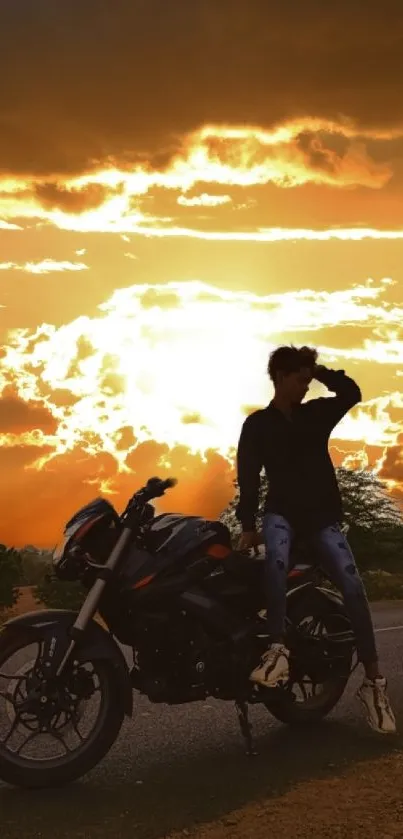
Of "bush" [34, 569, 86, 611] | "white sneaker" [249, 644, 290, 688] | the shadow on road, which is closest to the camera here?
the shadow on road

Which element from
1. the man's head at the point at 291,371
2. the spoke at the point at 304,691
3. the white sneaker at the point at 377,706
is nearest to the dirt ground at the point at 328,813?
the white sneaker at the point at 377,706

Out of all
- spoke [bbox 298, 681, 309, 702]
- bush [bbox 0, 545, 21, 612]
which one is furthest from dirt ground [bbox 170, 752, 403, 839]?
bush [bbox 0, 545, 21, 612]

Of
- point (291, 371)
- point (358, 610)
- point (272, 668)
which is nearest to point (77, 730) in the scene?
point (272, 668)

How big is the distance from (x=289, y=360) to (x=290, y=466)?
641 mm

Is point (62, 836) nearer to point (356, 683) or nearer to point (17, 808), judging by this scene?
point (17, 808)

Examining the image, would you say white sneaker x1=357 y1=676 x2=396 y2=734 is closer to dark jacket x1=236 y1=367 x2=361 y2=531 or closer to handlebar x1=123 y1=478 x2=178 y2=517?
dark jacket x1=236 y1=367 x2=361 y2=531

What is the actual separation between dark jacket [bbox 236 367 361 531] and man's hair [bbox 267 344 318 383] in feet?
0.76

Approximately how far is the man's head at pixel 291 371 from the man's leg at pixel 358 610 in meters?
0.85

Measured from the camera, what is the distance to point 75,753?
6219 millimetres

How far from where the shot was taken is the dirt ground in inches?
209

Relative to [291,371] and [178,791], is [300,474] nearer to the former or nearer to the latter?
[291,371]

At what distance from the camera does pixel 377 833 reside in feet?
17.3

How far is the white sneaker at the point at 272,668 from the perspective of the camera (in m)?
6.59

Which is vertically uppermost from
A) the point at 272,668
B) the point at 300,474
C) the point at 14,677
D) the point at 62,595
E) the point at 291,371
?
the point at 291,371
